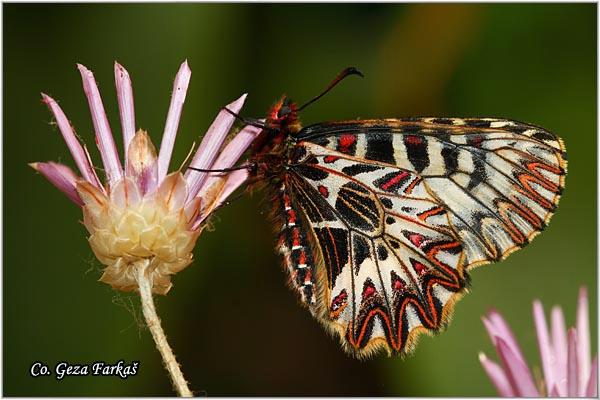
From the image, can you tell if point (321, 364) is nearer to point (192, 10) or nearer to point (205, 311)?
point (205, 311)

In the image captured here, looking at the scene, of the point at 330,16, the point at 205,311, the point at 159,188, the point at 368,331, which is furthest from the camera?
the point at 330,16

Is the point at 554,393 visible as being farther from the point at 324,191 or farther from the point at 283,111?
the point at 283,111

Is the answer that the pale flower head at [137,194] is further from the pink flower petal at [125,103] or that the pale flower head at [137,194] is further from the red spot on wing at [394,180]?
the red spot on wing at [394,180]

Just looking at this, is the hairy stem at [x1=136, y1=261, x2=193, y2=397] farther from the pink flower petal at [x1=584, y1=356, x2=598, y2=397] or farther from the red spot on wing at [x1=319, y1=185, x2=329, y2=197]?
the red spot on wing at [x1=319, y1=185, x2=329, y2=197]

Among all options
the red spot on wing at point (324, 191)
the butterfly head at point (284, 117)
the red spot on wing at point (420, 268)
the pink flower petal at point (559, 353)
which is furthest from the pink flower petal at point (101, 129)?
the pink flower petal at point (559, 353)

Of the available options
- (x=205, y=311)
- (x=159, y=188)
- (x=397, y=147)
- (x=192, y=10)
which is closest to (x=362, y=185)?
(x=397, y=147)

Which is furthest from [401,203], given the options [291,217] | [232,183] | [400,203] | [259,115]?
[259,115]
